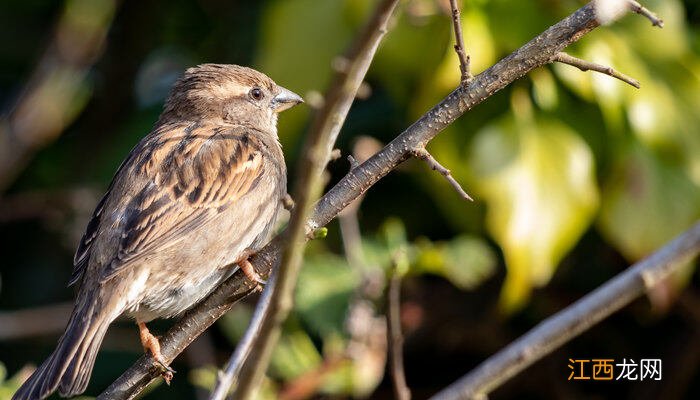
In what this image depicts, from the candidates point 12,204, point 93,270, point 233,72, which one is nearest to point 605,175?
point 233,72

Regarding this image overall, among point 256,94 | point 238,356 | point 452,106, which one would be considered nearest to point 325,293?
point 256,94

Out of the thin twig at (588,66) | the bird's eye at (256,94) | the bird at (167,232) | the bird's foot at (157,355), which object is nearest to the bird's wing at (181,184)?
the bird at (167,232)

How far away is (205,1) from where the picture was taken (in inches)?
222

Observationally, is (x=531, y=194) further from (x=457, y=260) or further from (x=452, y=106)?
(x=452, y=106)

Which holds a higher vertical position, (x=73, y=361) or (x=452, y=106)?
(x=452, y=106)

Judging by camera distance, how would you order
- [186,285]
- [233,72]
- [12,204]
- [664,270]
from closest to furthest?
1. [664,270]
2. [186,285]
3. [233,72]
4. [12,204]

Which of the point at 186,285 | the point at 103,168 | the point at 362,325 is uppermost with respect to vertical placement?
the point at 103,168

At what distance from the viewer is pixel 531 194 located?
12.0ft

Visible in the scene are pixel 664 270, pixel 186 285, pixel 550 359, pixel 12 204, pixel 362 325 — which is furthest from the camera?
pixel 12 204

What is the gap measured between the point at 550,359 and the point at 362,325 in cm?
125

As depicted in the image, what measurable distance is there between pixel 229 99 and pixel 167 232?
1004mm

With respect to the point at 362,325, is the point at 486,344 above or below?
below

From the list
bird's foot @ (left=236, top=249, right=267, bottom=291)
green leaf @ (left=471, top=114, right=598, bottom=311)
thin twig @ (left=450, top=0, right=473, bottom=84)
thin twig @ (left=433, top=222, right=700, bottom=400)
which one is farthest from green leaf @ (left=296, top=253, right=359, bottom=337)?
thin twig @ (left=433, top=222, right=700, bottom=400)

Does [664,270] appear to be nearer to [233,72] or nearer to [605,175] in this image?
[605,175]
